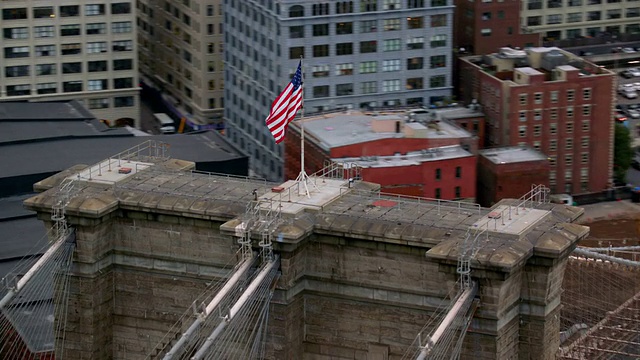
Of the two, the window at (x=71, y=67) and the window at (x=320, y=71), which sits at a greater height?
the window at (x=320, y=71)

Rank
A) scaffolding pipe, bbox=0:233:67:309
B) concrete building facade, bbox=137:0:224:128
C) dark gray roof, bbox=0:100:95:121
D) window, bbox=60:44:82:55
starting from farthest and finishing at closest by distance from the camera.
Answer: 1. concrete building facade, bbox=137:0:224:128
2. window, bbox=60:44:82:55
3. dark gray roof, bbox=0:100:95:121
4. scaffolding pipe, bbox=0:233:67:309

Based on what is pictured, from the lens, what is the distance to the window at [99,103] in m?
171

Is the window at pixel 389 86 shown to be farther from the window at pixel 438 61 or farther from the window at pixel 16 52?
the window at pixel 16 52

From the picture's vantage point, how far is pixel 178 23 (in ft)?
591

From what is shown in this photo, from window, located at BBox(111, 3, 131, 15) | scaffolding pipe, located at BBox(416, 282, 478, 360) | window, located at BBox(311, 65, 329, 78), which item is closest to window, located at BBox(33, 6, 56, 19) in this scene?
window, located at BBox(111, 3, 131, 15)

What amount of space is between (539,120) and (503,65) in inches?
312

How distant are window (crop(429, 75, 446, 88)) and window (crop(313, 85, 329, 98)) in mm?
11280

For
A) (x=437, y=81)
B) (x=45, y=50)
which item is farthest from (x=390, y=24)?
(x=45, y=50)

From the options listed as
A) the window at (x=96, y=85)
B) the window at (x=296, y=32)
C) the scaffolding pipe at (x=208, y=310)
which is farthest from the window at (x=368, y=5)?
the scaffolding pipe at (x=208, y=310)

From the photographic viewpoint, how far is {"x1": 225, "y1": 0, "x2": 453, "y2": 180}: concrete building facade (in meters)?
146

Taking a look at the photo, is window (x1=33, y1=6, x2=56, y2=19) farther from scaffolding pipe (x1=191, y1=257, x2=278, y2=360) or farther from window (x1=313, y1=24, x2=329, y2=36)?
scaffolding pipe (x1=191, y1=257, x2=278, y2=360)

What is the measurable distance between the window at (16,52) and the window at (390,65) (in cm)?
3935

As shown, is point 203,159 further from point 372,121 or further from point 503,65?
point 503,65

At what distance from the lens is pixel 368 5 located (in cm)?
14812
